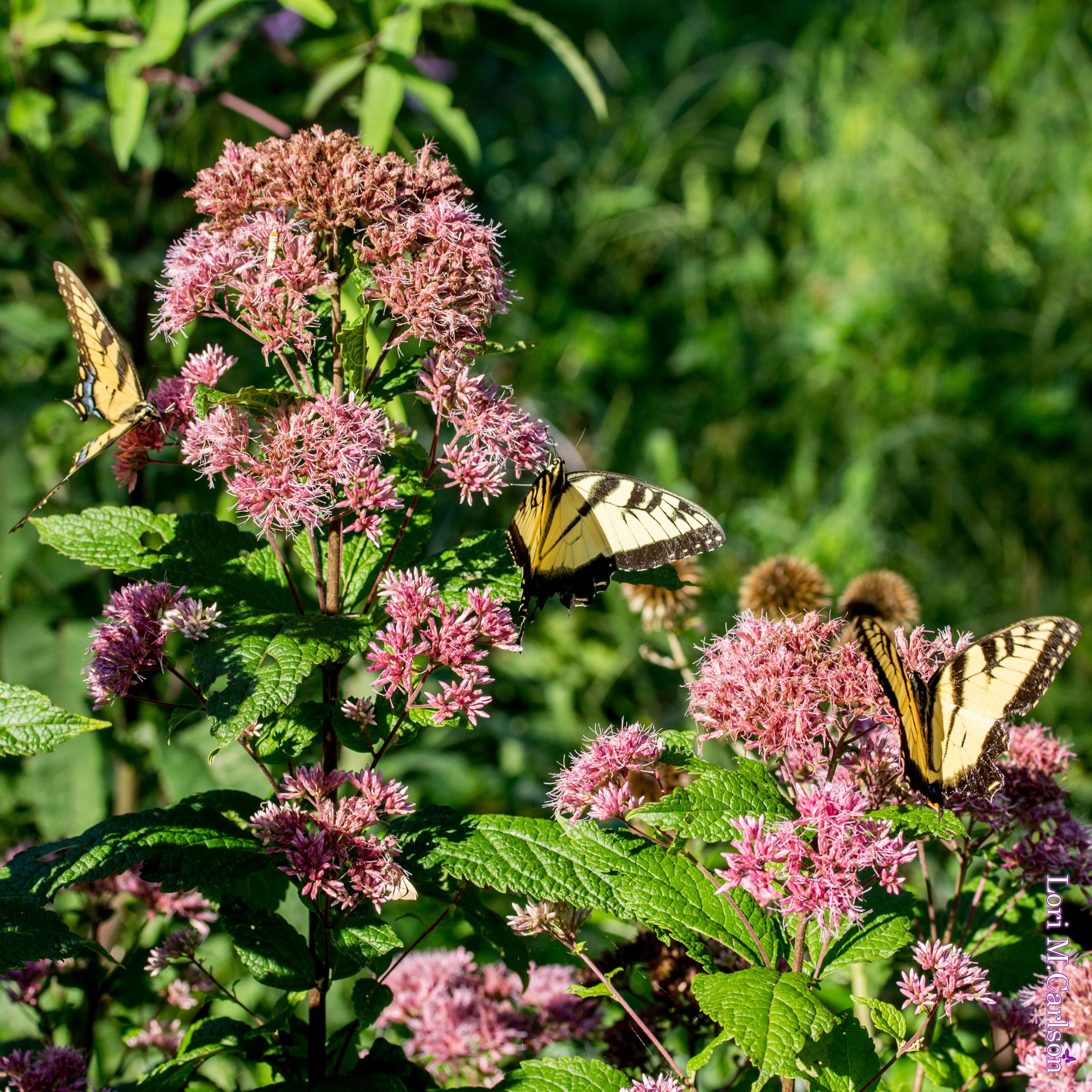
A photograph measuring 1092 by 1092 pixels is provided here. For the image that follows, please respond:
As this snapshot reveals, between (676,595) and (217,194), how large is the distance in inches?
39.5

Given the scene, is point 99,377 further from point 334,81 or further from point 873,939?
point 873,939

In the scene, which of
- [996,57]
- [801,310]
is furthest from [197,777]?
[996,57]

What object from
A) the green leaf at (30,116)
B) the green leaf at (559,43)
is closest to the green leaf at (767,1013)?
the green leaf at (559,43)

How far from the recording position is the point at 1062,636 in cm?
134

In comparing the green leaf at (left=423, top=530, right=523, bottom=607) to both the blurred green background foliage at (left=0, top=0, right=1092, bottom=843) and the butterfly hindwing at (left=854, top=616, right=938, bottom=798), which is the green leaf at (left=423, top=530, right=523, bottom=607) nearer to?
the butterfly hindwing at (left=854, top=616, right=938, bottom=798)

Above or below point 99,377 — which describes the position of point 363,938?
below

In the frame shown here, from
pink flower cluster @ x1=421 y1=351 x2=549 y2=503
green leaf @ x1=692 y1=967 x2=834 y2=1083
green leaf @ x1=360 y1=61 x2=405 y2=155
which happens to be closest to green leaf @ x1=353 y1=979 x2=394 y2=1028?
green leaf @ x1=692 y1=967 x2=834 y2=1083

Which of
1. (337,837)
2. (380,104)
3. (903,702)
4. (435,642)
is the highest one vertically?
(380,104)

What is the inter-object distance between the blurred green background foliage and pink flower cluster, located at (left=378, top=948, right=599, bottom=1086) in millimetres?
766

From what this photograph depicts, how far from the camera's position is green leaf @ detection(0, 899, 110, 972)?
110 centimetres

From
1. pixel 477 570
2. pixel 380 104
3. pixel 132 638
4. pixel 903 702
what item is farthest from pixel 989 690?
pixel 380 104

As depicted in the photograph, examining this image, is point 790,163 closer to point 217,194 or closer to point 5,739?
point 217,194

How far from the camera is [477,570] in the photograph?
4.65ft

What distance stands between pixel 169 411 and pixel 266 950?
678 mm
